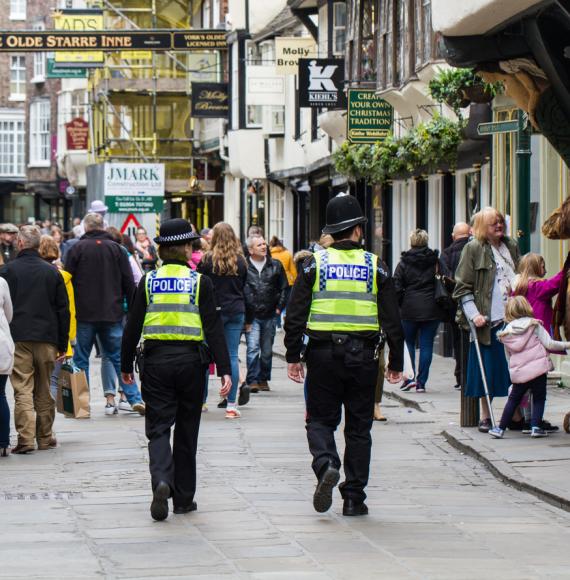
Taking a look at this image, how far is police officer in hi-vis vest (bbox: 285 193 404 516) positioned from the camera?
985 centimetres

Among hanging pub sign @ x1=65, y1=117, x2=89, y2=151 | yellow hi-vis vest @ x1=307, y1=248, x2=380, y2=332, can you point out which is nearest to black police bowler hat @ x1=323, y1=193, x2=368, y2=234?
yellow hi-vis vest @ x1=307, y1=248, x2=380, y2=332

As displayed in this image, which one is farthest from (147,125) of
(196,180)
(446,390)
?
(446,390)

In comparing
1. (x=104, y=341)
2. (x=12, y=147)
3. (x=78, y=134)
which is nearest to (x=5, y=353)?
(x=104, y=341)

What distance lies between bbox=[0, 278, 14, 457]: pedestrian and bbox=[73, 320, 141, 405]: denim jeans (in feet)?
9.71

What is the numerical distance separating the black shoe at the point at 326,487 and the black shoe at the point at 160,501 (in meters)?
0.85

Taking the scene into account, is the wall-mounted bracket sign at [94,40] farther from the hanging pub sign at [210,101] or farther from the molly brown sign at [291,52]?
the molly brown sign at [291,52]

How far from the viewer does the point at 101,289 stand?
52.0 ft

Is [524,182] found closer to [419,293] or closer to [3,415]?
[419,293]

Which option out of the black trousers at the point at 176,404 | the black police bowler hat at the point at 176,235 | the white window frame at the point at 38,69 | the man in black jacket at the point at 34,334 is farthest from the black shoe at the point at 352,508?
the white window frame at the point at 38,69

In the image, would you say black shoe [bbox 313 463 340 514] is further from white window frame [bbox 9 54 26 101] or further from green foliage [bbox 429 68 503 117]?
white window frame [bbox 9 54 26 101]

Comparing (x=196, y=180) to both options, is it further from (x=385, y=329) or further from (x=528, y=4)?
(x=385, y=329)

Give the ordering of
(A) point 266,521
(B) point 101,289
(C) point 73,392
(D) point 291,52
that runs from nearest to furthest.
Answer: (A) point 266,521, (C) point 73,392, (B) point 101,289, (D) point 291,52

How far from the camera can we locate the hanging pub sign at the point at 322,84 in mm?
30766

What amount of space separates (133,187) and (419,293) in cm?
2140
